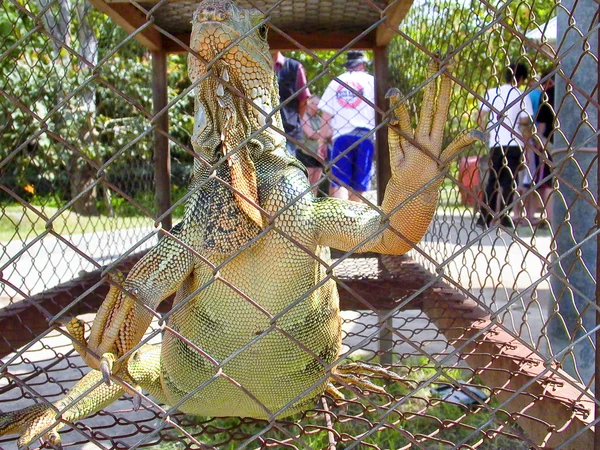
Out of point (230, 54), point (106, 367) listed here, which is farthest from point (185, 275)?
point (230, 54)

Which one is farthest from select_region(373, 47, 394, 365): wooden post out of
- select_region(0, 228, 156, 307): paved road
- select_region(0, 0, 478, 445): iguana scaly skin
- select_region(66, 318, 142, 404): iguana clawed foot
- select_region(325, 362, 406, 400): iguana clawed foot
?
select_region(66, 318, 142, 404): iguana clawed foot

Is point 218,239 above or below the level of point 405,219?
below

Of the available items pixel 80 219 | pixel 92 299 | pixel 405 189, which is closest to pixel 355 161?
pixel 92 299

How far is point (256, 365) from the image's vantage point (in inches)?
88.9

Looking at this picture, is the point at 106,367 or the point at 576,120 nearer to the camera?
the point at 106,367

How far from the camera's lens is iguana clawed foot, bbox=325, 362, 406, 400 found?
2855mm

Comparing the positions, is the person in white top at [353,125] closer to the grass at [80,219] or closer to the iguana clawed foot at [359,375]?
the grass at [80,219]

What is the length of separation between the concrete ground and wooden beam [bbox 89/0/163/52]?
5.43 feet

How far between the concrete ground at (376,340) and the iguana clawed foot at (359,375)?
0.32 ft

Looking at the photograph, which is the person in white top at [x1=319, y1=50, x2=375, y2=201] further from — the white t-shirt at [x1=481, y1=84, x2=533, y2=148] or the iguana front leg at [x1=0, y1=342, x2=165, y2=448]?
the iguana front leg at [x1=0, y1=342, x2=165, y2=448]

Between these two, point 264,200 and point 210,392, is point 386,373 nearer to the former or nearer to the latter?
point 210,392

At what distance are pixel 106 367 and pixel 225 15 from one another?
1.06 meters

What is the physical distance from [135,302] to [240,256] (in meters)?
0.42

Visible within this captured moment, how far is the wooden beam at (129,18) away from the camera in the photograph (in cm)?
314
